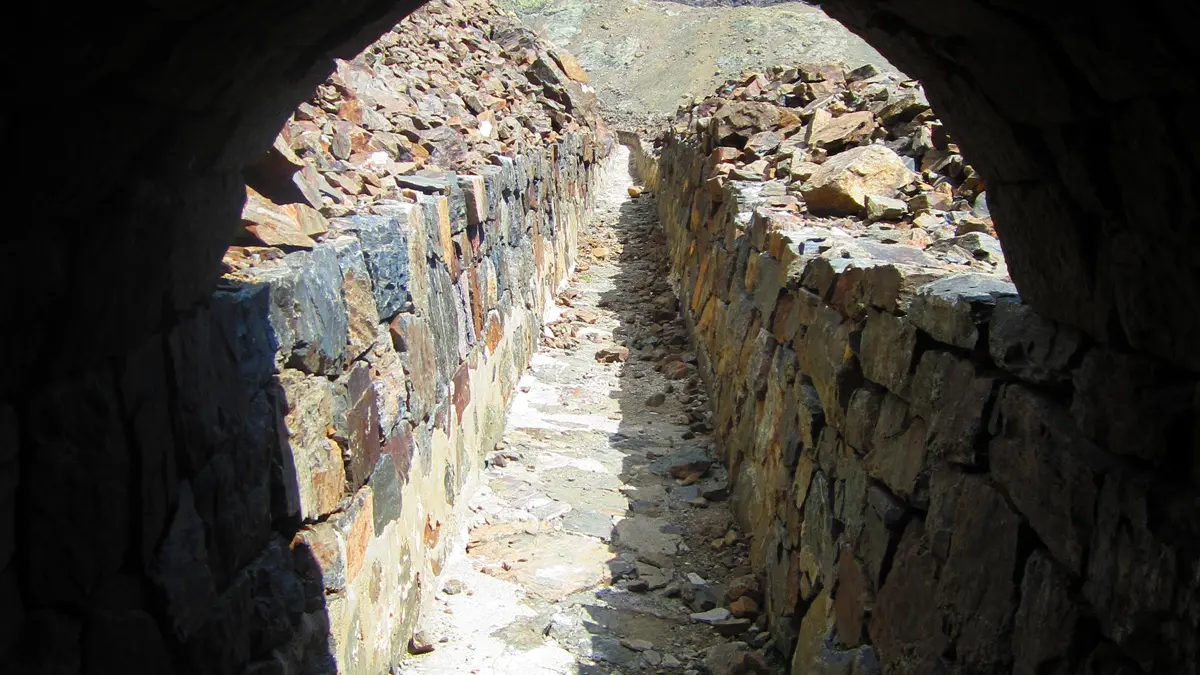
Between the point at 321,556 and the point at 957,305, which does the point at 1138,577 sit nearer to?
the point at 957,305

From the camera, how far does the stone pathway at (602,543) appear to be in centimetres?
441

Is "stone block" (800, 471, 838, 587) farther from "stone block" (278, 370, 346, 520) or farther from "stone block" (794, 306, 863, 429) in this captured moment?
"stone block" (278, 370, 346, 520)

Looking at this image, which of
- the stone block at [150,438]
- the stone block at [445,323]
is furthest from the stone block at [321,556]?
the stone block at [445,323]

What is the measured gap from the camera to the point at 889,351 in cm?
340

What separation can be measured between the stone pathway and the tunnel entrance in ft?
2.20

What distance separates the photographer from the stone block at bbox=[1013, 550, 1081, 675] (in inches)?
81.5

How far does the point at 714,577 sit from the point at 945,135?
3223mm

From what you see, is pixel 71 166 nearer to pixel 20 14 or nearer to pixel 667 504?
pixel 20 14

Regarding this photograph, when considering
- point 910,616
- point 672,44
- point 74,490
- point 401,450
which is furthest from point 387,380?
point 672,44

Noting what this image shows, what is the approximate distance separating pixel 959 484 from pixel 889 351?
2.55 ft

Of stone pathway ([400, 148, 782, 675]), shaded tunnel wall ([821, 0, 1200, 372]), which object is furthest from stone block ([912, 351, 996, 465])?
stone pathway ([400, 148, 782, 675])

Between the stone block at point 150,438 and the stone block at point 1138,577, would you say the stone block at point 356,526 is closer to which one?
the stone block at point 150,438

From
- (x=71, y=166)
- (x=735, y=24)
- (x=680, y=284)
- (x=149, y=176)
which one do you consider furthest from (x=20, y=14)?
(x=735, y=24)

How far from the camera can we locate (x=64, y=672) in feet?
6.20
